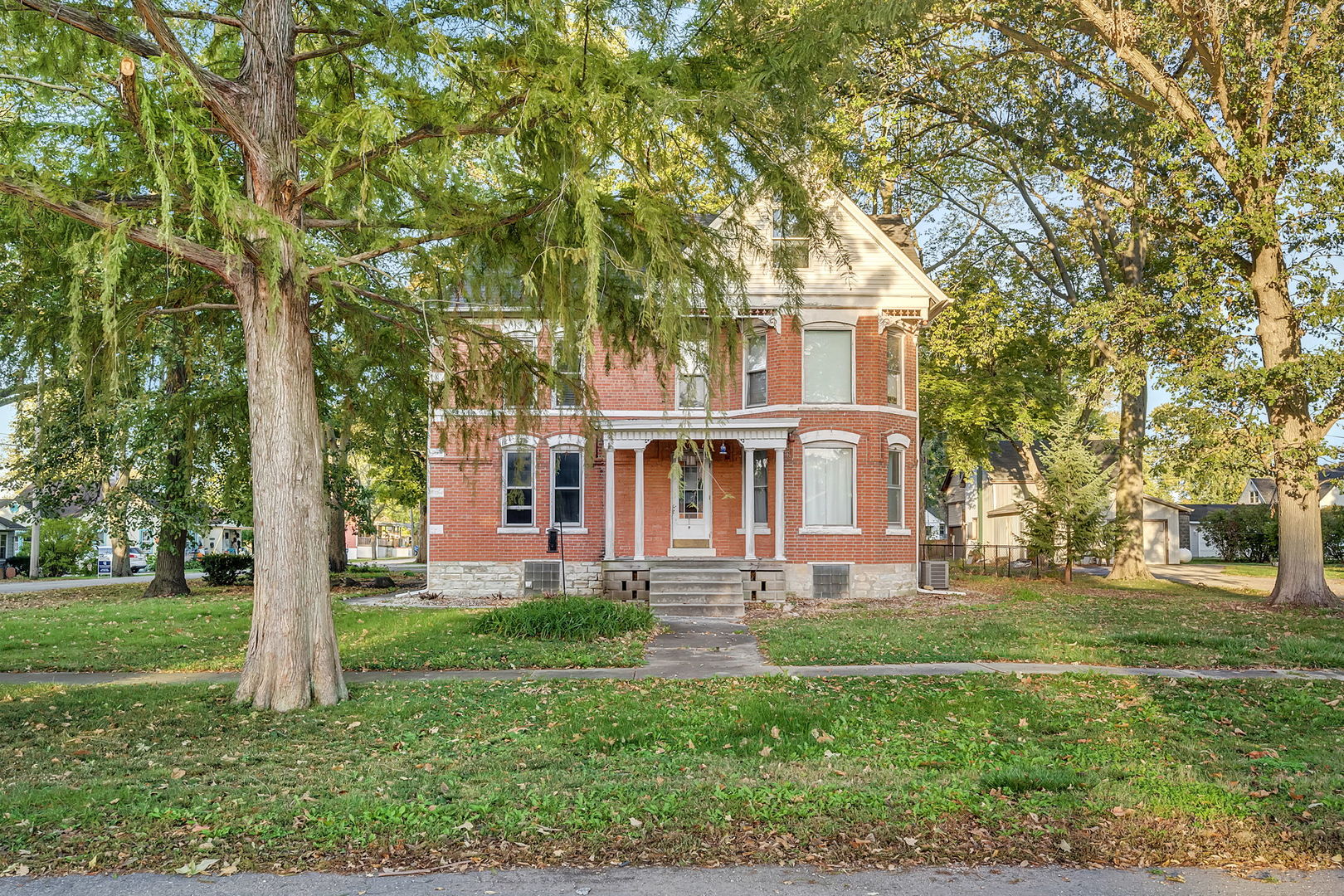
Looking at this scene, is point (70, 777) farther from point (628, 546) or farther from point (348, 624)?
point (628, 546)

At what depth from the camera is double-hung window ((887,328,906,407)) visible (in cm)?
2084

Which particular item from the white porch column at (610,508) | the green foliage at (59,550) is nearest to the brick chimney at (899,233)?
the white porch column at (610,508)

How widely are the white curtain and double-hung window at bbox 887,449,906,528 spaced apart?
1016 millimetres

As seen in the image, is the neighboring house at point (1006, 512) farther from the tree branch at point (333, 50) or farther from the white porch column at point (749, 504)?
the tree branch at point (333, 50)

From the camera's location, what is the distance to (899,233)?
23797mm

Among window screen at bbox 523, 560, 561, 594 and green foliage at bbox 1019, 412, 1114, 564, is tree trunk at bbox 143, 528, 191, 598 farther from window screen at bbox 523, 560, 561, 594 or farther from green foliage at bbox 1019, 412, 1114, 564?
green foliage at bbox 1019, 412, 1114, 564

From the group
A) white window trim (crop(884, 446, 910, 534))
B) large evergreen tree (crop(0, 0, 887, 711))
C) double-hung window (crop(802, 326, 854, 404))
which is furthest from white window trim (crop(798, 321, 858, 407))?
large evergreen tree (crop(0, 0, 887, 711))

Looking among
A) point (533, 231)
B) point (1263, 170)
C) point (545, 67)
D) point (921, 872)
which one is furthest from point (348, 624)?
point (1263, 170)

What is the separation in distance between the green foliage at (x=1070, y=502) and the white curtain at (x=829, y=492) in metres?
7.82

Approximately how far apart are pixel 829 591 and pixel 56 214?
50.3 feet

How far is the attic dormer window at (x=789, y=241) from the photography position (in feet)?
25.4

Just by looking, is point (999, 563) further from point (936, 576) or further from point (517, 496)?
point (517, 496)

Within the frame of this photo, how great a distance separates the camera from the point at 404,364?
10.4 meters

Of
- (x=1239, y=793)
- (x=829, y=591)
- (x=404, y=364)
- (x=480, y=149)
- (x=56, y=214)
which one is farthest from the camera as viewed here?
(x=829, y=591)
